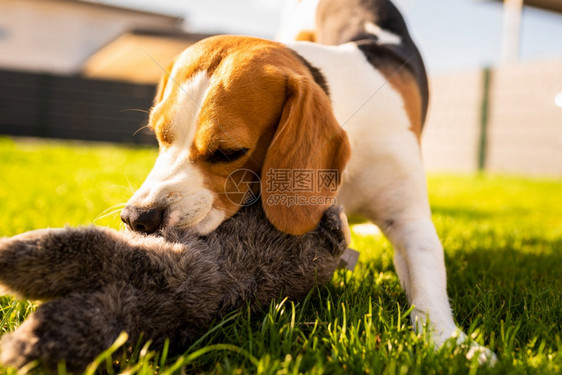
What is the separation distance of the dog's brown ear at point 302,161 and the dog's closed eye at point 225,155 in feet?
0.34

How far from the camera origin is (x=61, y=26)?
76.9ft

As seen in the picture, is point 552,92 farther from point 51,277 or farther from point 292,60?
point 51,277

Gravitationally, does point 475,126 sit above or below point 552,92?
below

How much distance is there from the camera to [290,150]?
6.78ft

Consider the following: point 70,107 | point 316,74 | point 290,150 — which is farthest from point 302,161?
point 70,107

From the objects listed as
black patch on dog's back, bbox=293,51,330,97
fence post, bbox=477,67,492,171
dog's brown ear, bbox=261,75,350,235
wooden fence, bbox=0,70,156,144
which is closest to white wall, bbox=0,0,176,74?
wooden fence, bbox=0,70,156,144

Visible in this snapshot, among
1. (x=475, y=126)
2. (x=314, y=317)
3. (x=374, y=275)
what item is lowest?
(x=475, y=126)

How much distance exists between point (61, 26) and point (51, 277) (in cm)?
2478

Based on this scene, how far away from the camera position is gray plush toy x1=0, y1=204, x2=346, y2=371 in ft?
4.25

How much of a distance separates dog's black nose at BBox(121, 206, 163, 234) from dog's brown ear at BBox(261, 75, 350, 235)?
1.27 feet

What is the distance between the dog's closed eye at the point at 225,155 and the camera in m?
2.03

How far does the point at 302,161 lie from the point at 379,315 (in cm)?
65

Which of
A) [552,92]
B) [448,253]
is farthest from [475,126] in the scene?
[448,253]

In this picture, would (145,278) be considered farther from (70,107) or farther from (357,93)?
(70,107)
